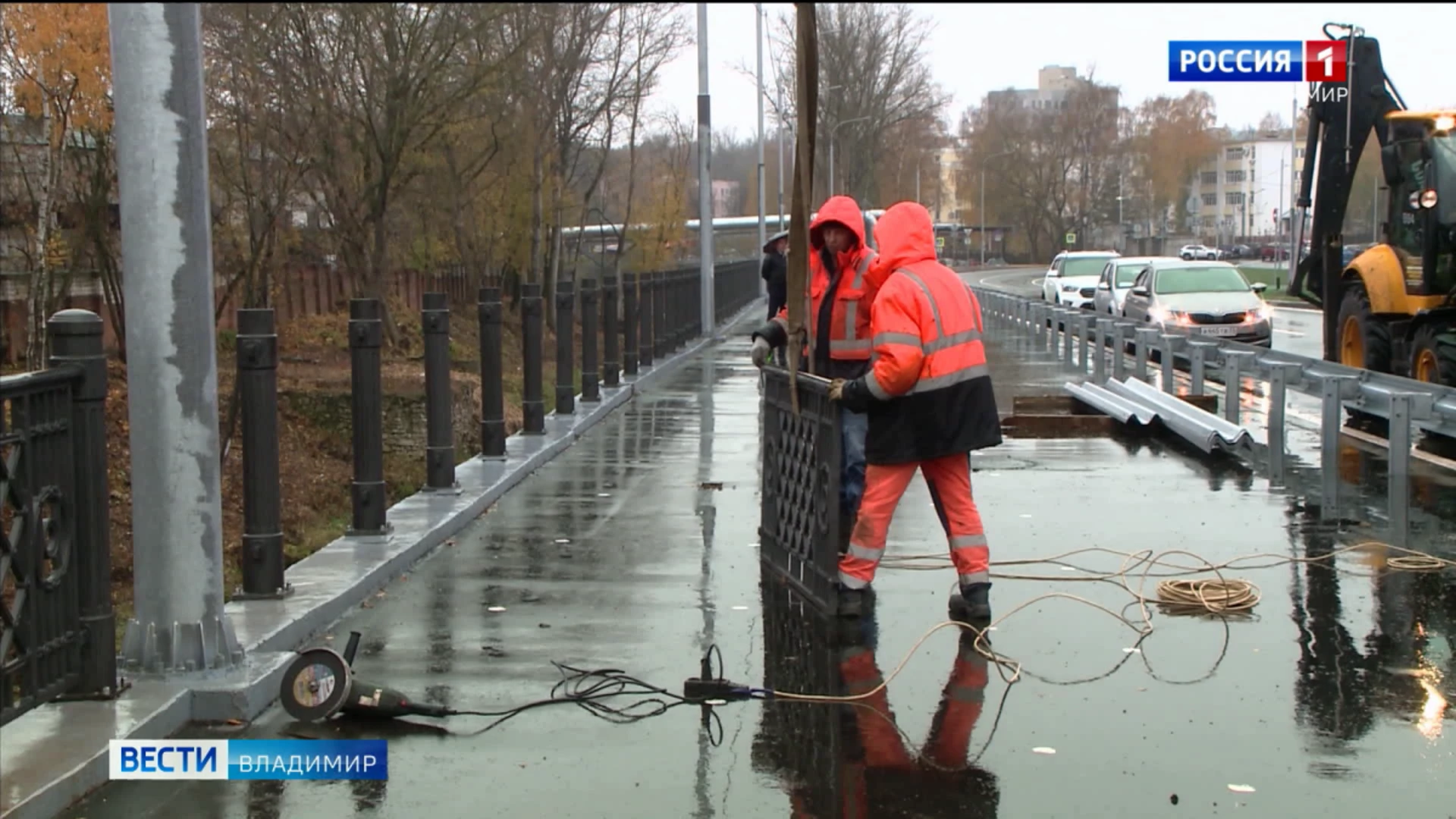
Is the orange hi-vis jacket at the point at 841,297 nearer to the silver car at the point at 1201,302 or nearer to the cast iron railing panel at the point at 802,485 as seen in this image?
the cast iron railing panel at the point at 802,485

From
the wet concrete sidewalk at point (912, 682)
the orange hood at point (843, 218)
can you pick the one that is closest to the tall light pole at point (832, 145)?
the wet concrete sidewalk at point (912, 682)

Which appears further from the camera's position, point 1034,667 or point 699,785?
point 1034,667

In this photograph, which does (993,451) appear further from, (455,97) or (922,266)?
(455,97)

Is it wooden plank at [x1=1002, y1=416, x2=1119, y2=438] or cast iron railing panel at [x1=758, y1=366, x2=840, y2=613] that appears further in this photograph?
wooden plank at [x1=1002, y1=416, x2=1119, y2=438]

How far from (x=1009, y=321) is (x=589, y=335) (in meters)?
18.7

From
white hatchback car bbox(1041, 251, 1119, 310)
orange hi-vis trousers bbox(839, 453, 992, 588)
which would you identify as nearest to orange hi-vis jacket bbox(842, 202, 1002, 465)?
orange hi-vis trousers bbox(839, 453, 992, 588)

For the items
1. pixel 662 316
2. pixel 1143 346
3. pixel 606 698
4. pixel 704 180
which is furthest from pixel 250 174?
pixel 704 180

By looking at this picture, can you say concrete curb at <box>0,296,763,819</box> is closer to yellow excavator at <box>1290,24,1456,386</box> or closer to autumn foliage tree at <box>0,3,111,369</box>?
autumn foliage tree at <box>0,3,111,369</box>

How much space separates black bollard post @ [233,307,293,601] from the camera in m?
7.22

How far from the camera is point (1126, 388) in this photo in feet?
53.1

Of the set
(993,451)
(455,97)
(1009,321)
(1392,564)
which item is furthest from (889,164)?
(1392,564)

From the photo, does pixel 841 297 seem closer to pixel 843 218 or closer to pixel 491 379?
pixel 843 218

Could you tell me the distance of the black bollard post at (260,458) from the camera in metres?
7.22

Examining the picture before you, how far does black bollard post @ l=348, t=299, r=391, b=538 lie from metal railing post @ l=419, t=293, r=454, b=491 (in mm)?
1380
